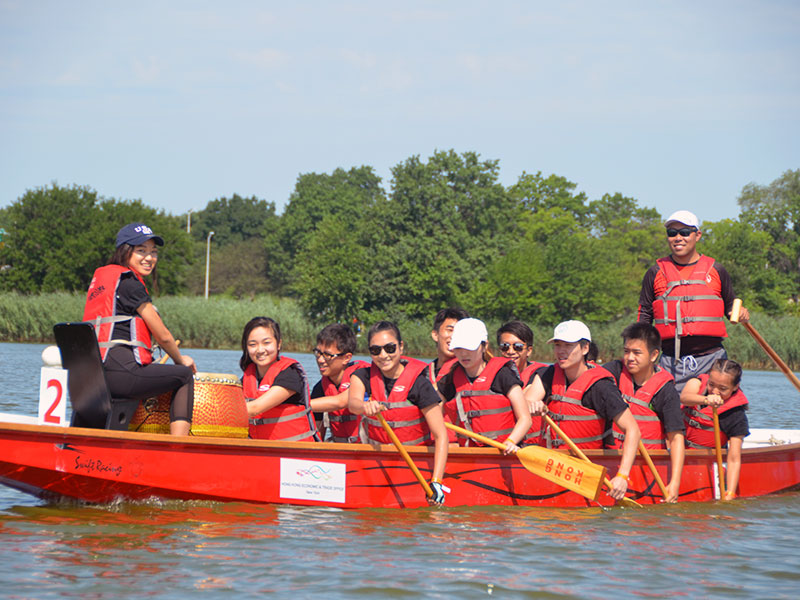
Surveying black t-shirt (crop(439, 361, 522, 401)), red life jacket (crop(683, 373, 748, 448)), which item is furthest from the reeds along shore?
black t-shirt (crop(439, 361, 522, 401))

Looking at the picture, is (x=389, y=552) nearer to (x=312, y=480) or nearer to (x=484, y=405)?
(x=312, y=480)

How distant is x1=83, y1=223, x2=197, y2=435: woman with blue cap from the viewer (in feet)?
18.5

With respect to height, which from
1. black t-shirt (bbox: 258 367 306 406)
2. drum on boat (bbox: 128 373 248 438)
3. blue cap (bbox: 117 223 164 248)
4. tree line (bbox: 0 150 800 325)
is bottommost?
drum on boat (bbox: 128 373 248 438)

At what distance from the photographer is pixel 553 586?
4.93m

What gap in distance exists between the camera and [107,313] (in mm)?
5652

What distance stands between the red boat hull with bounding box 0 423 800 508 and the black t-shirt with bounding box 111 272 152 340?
23.5 inches

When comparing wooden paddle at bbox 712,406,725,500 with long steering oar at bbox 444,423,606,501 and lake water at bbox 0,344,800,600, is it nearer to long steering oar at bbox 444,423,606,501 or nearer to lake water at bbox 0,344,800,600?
lake water at bbox 0,344,800,600

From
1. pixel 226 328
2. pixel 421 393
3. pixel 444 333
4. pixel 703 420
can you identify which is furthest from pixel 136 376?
pixel 226 328

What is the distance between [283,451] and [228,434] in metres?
0.37

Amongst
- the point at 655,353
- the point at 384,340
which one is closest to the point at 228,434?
the point at 384,340

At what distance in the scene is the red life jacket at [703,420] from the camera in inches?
289

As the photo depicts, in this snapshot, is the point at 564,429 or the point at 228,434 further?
the point at 564,429

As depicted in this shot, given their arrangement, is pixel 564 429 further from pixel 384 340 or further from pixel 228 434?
pixel 228 434

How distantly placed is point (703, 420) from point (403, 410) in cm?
259
